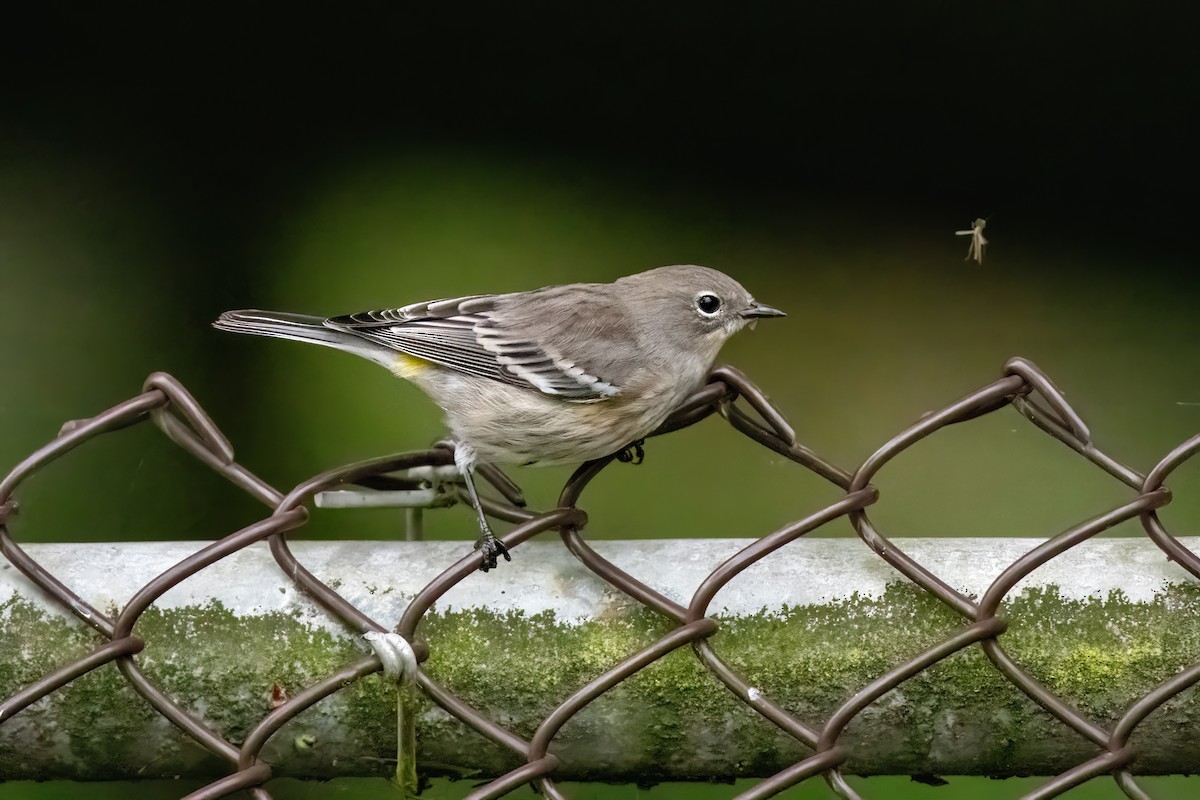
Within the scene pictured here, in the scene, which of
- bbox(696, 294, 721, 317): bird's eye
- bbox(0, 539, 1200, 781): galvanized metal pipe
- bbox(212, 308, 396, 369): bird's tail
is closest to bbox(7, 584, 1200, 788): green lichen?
bbox(0, 539, 1200, 781): galvanized metal pipe

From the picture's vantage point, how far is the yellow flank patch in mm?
2141

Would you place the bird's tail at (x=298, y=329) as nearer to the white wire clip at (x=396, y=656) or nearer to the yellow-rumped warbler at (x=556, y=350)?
the yellow-rumped warbler at (x=556, y=350)

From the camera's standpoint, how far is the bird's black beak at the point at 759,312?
1904 millimetres

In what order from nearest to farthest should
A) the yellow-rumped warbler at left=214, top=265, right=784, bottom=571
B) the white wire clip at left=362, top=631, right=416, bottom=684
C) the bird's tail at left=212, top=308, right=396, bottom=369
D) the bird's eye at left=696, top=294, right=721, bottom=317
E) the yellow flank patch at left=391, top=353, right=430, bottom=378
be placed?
the white wire clip at left=362, top=631, right=416, bottom=684 < the bird's tail at left=212, top=308, right=396, bottom=369 < the yellow-rumped warbler at left=214, top=265, right=784, bottom=571 < the bird's eye at left=696, top=294, right=721, bottom=317 < the yellow flank patch at left=391, top=353, right=430, bottom=378

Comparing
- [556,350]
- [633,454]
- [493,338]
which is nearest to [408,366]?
[493,338]

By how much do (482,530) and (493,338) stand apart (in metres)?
0.89

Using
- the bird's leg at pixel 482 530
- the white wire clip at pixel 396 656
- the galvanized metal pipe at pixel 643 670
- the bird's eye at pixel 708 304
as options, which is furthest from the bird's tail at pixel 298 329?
the white wire clip at pixel 396 656

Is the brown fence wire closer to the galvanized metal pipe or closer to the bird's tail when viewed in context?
the galvanized metal pipe

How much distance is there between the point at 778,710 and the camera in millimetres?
1047

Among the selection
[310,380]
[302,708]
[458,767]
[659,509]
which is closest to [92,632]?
[302,708]

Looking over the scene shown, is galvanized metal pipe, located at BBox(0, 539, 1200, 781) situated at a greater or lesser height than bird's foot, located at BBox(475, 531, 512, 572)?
lesser

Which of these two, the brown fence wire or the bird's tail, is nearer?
the brown fence wire

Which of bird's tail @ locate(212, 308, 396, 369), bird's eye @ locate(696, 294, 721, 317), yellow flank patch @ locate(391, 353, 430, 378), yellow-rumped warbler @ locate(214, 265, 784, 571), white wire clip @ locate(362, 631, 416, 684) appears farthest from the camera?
yellow flank patch @ locate(391, 353, 430, 378)

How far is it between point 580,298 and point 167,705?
113cm
